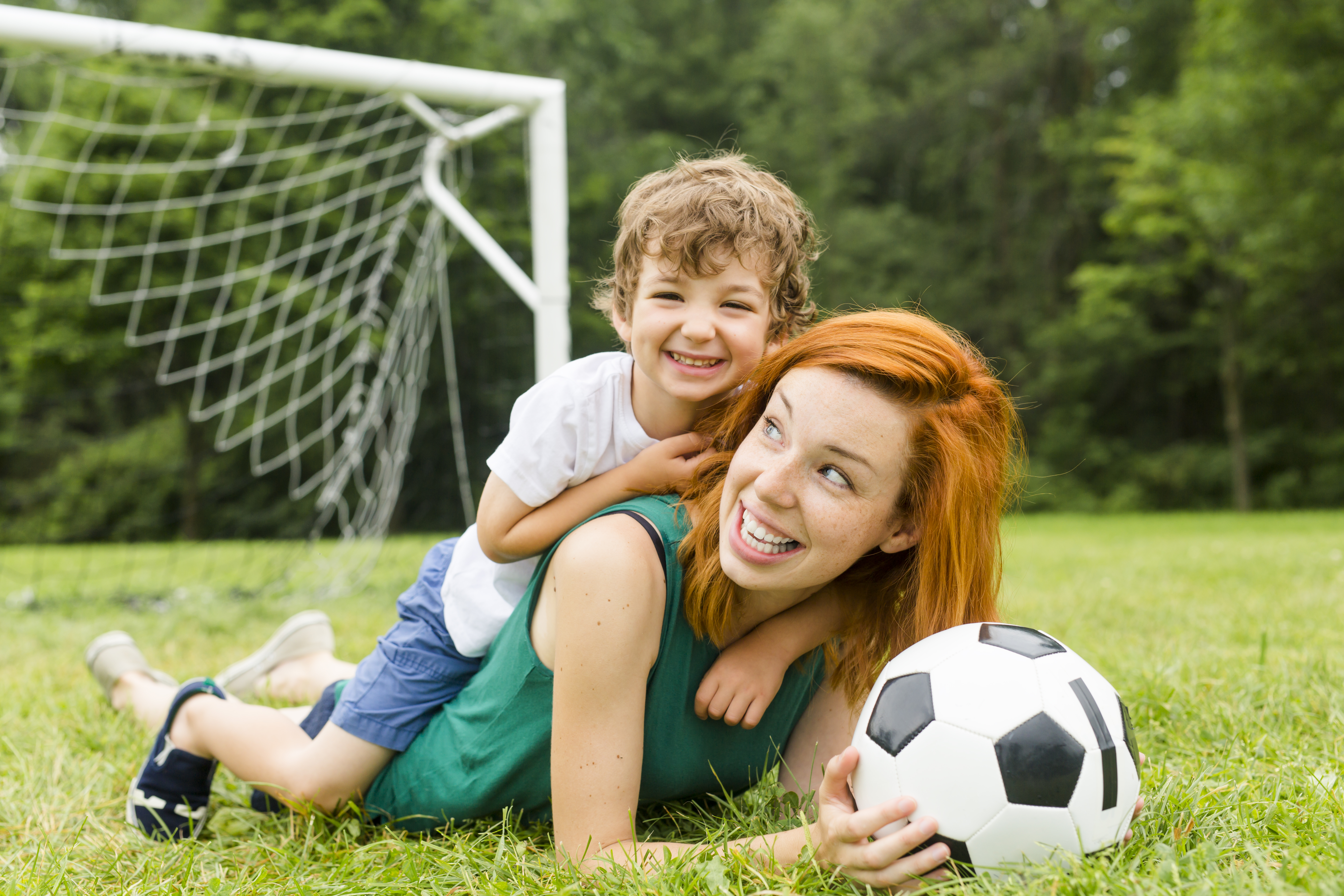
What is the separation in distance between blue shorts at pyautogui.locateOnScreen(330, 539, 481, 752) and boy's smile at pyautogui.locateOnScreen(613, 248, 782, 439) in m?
0.77

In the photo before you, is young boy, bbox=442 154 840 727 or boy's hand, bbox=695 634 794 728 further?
young boy, bbox=442 154 840 727

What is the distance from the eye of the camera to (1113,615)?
13.7 ft

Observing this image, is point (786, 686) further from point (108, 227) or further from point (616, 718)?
point (108, 227)

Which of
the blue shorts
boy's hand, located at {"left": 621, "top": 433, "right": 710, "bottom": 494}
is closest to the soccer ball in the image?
boy's hand, located at {"left": 621, "top": 433, "right": 710, "bottom": 494}

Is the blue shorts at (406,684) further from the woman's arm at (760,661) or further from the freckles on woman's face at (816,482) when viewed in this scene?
the freckles on woman's face at (816,482)

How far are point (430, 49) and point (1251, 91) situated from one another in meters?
12.8

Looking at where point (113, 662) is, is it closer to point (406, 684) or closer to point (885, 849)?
point (406, 684)

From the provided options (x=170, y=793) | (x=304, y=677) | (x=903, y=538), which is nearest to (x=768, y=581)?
(x=903, y=538)

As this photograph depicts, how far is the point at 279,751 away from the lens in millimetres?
2256

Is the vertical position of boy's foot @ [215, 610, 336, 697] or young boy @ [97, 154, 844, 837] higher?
young boy @ [97, 154, 844, 837]

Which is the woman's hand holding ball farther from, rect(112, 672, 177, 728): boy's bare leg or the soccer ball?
rect(112, 672, 177, 728): boy's bare leg

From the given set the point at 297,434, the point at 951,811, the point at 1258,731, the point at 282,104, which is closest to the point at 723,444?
the point at 951,811

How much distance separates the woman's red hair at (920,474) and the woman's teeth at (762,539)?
0.32 ft

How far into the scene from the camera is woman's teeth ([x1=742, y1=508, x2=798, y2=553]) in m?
1.65
